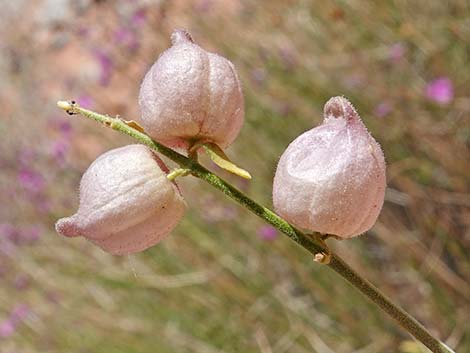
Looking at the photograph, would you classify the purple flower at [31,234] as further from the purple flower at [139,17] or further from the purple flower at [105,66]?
the purple flower at [139,17]

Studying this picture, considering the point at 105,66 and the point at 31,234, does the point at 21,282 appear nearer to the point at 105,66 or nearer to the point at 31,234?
the point at 31,234

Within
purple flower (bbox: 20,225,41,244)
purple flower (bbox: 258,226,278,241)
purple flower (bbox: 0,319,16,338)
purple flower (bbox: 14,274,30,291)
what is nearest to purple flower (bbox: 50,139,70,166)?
purple flower (bbox: 20,225,41,244)

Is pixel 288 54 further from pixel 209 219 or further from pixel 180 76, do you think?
pixel 180 76

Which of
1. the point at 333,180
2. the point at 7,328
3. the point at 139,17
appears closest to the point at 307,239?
the point at 333,180

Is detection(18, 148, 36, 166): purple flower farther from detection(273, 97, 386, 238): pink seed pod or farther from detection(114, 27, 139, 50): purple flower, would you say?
detection(273, 97, 386, 238): pink seed pod

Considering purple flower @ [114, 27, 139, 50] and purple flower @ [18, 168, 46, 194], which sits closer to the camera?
purple flower @ [114, 27, 139, 50]

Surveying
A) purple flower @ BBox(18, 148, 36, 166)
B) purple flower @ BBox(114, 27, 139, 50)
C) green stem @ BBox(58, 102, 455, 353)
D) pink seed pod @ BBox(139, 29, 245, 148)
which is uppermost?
pink seed pod @ BBox(139, 29, 245, 148)

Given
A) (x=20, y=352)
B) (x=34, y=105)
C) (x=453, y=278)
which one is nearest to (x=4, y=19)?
(x=34, y=105)
